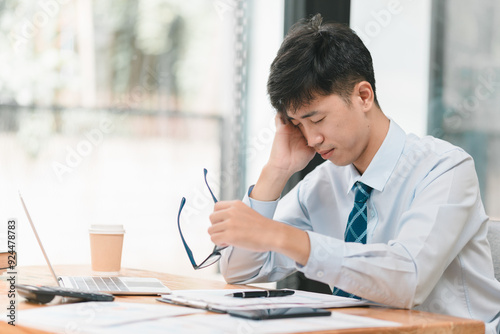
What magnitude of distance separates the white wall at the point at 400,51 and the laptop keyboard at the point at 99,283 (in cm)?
165

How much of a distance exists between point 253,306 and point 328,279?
177mm

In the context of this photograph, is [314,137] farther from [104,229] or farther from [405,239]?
[104,229]

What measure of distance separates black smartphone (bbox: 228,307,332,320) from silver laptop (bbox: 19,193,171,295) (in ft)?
0.96

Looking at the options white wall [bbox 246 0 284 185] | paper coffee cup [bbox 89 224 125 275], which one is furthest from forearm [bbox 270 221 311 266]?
white wall [bbox 246 0 284 185]

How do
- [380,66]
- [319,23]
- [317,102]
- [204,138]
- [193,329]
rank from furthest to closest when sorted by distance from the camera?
[204,138] < [380,66] < [319,23] < [317,102] < [193,329]

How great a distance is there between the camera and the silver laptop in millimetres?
1159

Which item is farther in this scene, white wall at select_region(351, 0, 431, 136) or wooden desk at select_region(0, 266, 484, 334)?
white wall at select_region(351, 0, 431, 136)

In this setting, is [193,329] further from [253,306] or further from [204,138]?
[204,138]

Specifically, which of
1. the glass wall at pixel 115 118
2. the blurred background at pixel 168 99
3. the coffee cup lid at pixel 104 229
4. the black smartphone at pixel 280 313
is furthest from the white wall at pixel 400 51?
the black smartphone at pixel 280 313

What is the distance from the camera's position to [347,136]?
4.68 ft

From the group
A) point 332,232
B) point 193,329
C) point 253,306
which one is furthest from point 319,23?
point 193,329

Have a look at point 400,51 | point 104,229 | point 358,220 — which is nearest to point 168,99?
point 400,51

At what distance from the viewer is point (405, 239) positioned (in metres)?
1.17

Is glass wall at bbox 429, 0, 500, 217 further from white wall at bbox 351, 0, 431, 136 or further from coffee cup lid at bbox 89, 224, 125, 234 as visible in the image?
coffee cup lid at bbox 89, 224, 125, 234
